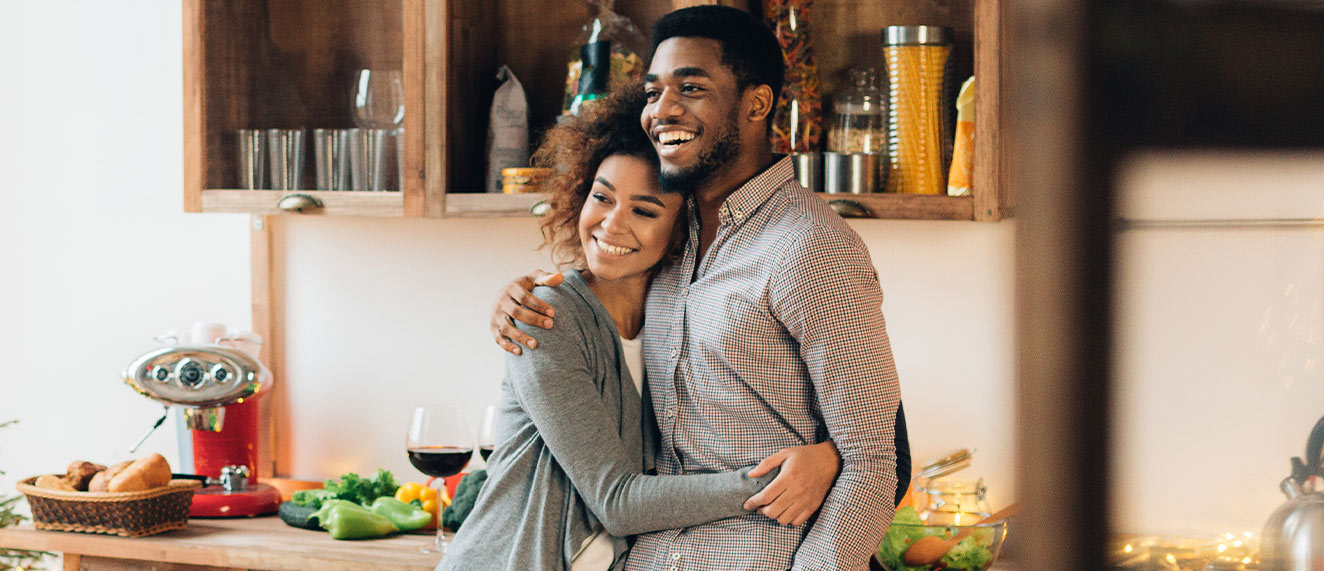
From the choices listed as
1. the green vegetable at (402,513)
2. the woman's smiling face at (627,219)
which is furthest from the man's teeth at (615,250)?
the green vegetable at (402,513)

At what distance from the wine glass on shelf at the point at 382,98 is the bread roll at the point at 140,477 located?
0.67 meters

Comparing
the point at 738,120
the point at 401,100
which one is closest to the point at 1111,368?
the point at 738,120

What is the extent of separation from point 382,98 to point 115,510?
2.64 ft

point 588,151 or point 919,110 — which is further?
point 919,110

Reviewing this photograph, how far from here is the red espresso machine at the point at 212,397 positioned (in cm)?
201

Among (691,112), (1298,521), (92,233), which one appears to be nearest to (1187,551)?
(1298,521)

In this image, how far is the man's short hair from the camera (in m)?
1.39

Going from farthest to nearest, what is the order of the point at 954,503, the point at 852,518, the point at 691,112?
the point at 954,503, the point at 691,112, the point at 852,518

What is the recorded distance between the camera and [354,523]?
6.10 ft

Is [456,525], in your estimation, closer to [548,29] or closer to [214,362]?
[214,362]


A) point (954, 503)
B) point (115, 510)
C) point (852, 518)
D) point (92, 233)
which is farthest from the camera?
point (92, 233)

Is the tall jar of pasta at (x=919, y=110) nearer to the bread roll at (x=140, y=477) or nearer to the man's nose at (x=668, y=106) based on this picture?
the man's nose at (x=668, y=106)

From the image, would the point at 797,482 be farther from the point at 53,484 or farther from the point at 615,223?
the point at 53,484

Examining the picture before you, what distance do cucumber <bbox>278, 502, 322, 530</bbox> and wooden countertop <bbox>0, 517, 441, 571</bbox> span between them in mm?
12
